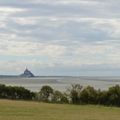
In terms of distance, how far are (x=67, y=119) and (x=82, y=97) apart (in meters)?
36.5

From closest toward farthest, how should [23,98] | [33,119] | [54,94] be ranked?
[33,119] → [54,94] → [23,98]

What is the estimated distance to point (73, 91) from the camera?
81312 millimetres

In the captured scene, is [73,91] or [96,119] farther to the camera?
[73,91]

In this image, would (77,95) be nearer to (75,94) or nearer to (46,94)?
(75,94)

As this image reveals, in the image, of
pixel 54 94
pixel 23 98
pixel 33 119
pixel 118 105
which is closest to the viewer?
pixel 33 119

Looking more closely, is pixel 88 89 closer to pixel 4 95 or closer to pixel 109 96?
pixel 109 96

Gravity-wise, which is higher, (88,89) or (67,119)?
(88,89)

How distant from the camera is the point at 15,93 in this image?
87.7m

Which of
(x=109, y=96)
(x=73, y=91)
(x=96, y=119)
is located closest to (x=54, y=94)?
(x=73, y=91)

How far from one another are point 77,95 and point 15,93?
11.9 metres

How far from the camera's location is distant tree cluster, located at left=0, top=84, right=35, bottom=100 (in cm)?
8619

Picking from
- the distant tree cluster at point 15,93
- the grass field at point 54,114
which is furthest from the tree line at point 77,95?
the grass field at point 54,114

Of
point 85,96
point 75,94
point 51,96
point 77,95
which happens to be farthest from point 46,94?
point 85,96

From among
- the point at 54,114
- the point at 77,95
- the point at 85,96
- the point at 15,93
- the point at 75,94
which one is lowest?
the point at 54,114
